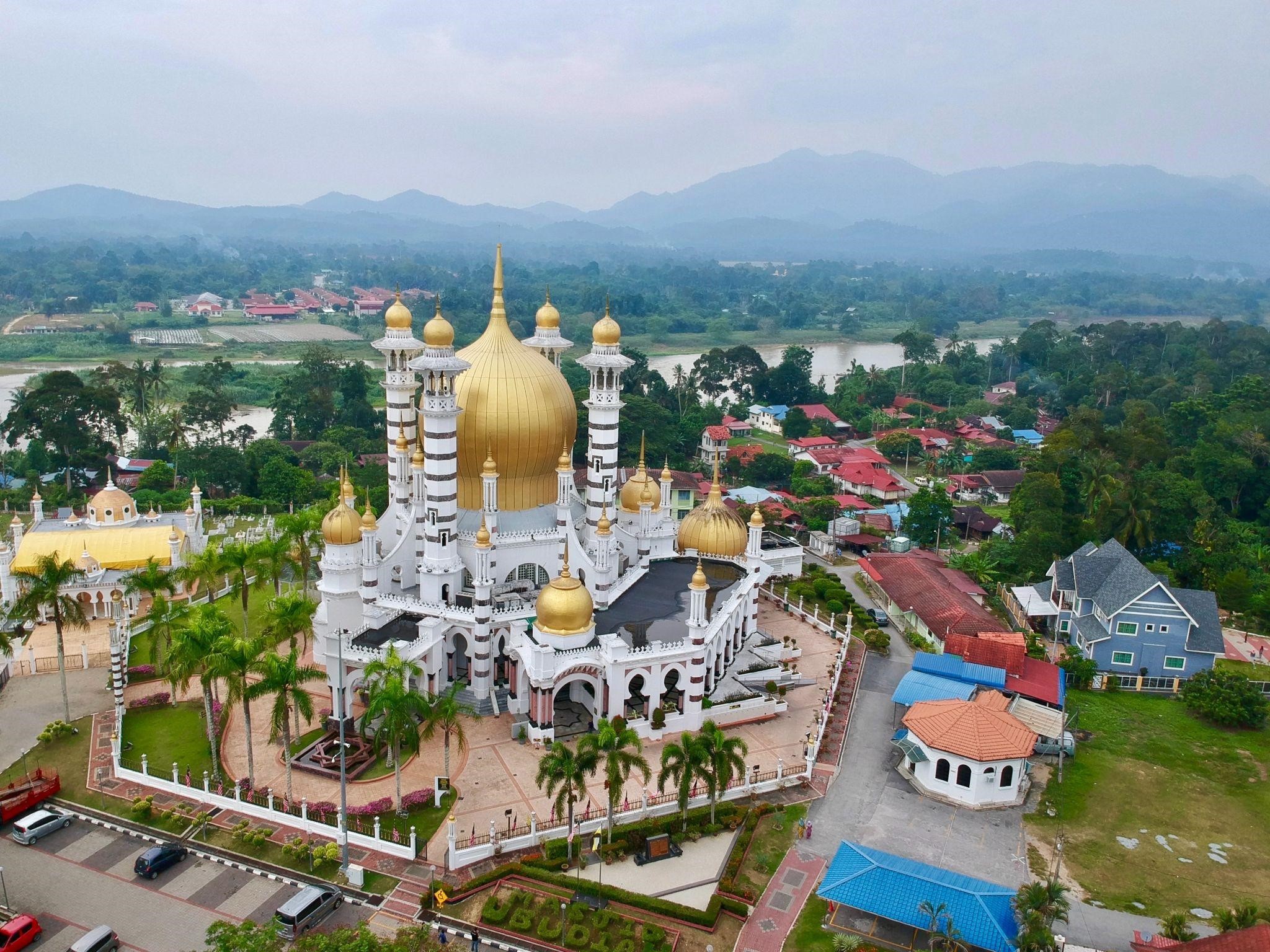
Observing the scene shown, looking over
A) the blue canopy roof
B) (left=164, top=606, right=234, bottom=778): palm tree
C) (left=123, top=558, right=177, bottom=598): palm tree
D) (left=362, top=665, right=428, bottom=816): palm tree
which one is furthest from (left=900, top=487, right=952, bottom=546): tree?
(left=164, top=606, right=234, bottom=778): palm tree

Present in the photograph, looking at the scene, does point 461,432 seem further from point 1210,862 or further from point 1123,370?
point 1123,370

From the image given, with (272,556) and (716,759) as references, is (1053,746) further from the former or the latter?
(272,556)

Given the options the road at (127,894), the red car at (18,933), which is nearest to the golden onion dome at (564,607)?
the road at (127,894)

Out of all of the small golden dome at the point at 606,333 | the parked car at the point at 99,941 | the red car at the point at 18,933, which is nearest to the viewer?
the parked car at the point at 99,941

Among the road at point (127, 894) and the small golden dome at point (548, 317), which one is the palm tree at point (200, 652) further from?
the small golden dome at point (548, 317)

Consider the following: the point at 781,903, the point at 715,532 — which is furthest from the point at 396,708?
the point at 715,532

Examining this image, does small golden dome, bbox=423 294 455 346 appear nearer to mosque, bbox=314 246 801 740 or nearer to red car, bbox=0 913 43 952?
mosque, bbox=314 246 801 740
